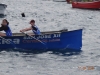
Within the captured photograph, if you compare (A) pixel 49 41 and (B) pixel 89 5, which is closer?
(A) pixel 49 41

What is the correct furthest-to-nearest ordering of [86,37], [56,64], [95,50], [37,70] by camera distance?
[86,37] < [95,50] < [56,64] < [37,70]

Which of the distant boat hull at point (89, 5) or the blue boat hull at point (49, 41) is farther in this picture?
the distant boat hull at point (89, 5)

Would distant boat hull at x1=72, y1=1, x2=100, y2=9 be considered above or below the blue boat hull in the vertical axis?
below

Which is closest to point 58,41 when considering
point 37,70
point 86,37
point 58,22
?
point 37,70

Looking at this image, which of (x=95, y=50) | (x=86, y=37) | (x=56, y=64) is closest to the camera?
(x=56, y=64)

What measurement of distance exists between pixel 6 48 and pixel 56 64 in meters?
4.34

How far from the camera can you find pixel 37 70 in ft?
65.9

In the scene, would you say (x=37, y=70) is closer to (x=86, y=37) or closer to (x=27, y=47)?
(x=27, y=47)

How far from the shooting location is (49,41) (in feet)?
80.5

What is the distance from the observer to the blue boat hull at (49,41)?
79.5 ft

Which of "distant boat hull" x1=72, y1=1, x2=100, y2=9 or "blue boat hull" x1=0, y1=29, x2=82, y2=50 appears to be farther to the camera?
"distant boat hull" x1=72, y1=1, x2=100, y2=9

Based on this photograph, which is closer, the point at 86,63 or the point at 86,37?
the point at 86,63

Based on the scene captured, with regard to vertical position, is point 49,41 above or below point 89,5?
above

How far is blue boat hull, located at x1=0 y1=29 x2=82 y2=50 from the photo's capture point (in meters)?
24.2
